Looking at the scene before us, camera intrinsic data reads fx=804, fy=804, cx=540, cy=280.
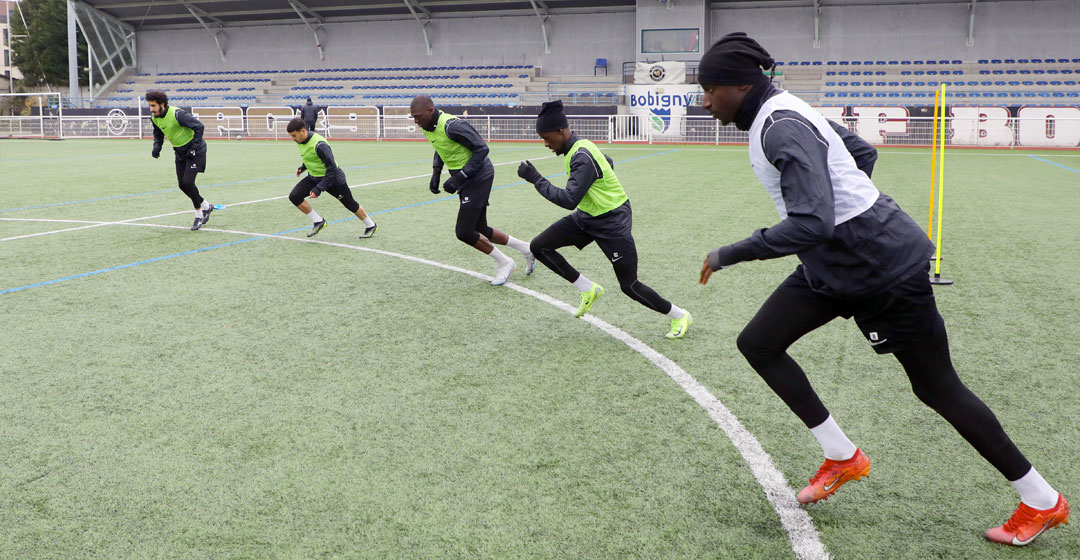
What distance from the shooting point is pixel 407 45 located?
49.3m

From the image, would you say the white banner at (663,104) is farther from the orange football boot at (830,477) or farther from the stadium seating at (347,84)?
the orange football boot at (830,477)

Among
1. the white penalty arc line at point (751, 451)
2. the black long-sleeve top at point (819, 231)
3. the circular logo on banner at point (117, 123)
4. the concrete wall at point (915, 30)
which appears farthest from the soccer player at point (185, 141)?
the concrete wall at point (915, 30)

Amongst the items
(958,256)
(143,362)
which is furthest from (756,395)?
(958,256)

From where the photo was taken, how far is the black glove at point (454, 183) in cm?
744

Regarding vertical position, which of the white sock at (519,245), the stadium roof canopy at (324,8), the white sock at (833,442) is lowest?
the white sock at (833,442)

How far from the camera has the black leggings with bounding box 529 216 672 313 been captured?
586 centimetres

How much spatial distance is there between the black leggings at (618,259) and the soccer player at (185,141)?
6.37m

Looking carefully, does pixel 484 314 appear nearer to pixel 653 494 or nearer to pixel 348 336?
pixel 348 336

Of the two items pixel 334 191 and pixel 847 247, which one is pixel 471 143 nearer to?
pixel 334 191

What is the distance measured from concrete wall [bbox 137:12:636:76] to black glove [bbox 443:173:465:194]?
39.1 metres

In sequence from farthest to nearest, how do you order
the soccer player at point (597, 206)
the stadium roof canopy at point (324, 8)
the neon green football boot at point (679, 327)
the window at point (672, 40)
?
the stadium roof canopy at point (324, 8), the window at point (672, 40), the neon green football boot at point (679, 327), the soccer player at point (597, 206)

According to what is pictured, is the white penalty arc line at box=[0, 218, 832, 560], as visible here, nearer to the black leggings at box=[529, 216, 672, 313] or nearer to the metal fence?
the black leggings at box=[529, 216, 672, 313]

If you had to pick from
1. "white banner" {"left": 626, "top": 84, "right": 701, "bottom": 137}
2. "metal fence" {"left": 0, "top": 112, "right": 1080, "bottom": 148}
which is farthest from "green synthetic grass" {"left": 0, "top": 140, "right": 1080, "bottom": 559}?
"white banner" {"left": 626, "top": 84, "right": 701, "bottom": 137}

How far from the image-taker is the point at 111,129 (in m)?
39.3
